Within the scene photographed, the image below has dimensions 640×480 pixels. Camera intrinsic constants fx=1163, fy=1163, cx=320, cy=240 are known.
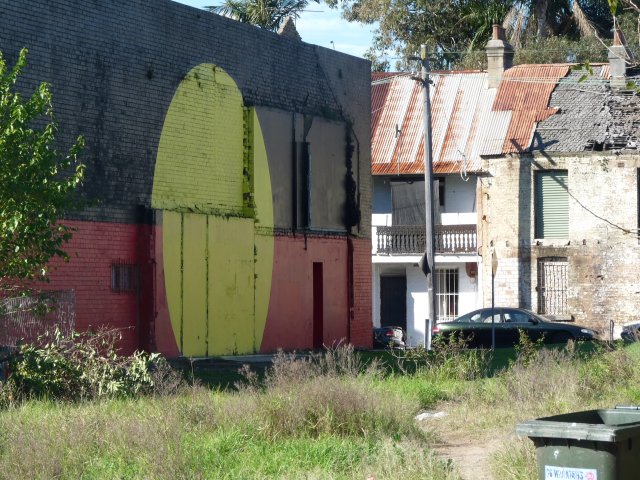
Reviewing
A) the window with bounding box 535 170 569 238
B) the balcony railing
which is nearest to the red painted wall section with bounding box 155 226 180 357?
the window with bounding box 535 170 569 238

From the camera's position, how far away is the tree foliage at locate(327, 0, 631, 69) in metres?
50.2

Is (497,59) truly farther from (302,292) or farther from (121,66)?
(121,66)

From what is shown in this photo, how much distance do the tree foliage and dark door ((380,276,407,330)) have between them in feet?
36.4

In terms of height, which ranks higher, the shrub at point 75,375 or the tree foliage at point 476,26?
the tree foliage at point 476,26

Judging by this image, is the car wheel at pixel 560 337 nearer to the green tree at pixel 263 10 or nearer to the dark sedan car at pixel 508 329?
the dark sedan car at pixel 508 329

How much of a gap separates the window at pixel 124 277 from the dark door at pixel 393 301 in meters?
22.3

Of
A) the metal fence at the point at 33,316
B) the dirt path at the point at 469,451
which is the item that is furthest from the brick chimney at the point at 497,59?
the dirt path at the point at 469,451

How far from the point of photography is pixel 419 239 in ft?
148

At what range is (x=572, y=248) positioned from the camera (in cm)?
4094

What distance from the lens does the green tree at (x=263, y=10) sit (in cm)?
5291

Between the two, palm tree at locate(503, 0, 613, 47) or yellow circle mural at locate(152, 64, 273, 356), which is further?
palm tree at locate(503, 0, 613, 47)

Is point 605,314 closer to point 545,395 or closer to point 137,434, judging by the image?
point 545,395

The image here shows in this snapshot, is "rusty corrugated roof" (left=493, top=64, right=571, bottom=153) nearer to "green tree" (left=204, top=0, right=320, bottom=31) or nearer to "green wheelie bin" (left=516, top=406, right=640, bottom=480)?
"green tree" (left=204, top=0, right=320, bottom=31)

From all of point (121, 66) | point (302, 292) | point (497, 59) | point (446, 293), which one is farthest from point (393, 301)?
point (121, 66)
